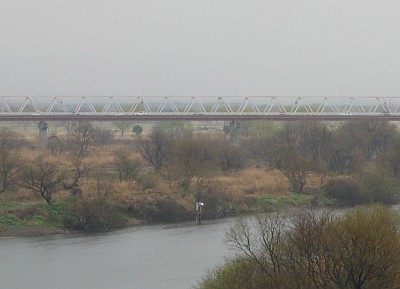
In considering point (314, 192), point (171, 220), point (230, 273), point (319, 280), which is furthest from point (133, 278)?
point (314, 192)

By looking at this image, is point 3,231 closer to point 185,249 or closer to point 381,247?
point 185,249

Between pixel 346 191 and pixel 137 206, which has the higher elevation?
pixel 346 191

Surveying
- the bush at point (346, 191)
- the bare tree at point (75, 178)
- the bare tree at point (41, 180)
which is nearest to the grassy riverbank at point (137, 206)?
the bare tree at point (41, 180)

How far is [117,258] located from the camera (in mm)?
21328

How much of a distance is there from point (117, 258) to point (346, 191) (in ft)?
40.0

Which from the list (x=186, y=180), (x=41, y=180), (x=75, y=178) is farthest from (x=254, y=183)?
(x=41, y=180)

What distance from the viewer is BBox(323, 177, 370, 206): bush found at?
101ft

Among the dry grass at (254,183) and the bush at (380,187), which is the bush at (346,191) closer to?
the bush at (380,187)

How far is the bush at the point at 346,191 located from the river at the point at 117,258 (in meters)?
6.55

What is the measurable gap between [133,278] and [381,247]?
6.88 meters

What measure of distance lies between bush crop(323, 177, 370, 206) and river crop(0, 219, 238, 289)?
6.55 m

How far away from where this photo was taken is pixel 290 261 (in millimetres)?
14297

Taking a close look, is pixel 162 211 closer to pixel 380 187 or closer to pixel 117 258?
pixel 117 258

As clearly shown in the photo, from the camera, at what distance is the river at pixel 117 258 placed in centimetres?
1867
